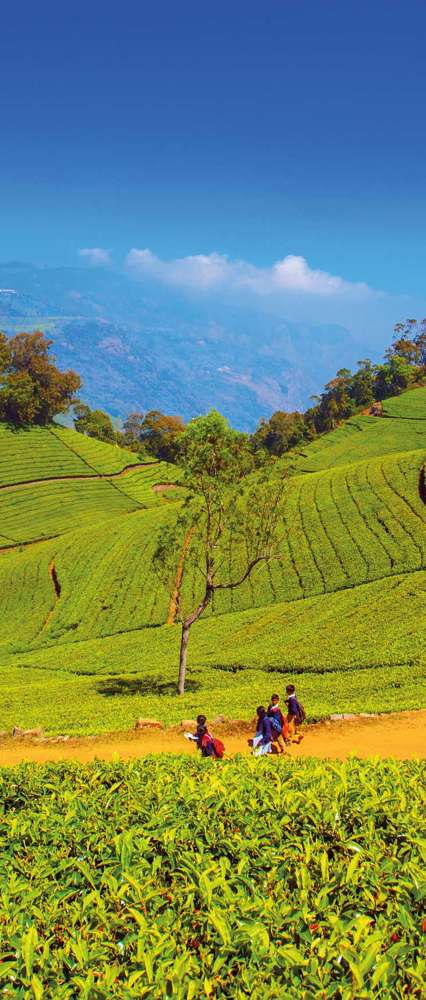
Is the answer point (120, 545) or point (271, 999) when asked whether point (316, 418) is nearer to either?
point (120, 545)

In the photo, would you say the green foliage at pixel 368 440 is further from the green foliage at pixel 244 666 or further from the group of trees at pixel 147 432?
the green foliage at pixel 244 666

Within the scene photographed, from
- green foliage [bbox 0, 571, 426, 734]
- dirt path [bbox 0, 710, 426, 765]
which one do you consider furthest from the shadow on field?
dirt path [bbox 0, 710, 426, 765]

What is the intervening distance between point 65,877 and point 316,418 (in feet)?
453

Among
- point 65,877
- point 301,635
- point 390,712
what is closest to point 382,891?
point 65,877

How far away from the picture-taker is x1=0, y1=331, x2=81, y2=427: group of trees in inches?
4013

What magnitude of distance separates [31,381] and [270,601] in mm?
80271

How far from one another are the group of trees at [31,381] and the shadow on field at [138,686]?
3223 inches

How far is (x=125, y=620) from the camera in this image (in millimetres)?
40312

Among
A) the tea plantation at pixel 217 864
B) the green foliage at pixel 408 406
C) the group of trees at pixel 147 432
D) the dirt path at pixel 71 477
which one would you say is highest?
the group of trees at pixel 147 432

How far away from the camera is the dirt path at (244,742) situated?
1508cm

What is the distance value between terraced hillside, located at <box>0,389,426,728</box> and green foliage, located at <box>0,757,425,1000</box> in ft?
41.4

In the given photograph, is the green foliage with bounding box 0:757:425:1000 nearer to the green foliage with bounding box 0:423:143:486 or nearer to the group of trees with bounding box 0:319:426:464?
the green foliage with bounding box 0:423:143:486

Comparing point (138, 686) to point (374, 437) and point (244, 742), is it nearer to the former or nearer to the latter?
point (244, 742)

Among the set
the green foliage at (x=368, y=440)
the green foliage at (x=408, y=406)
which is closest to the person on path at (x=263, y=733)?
the green foliage at (x=368, y=440)
